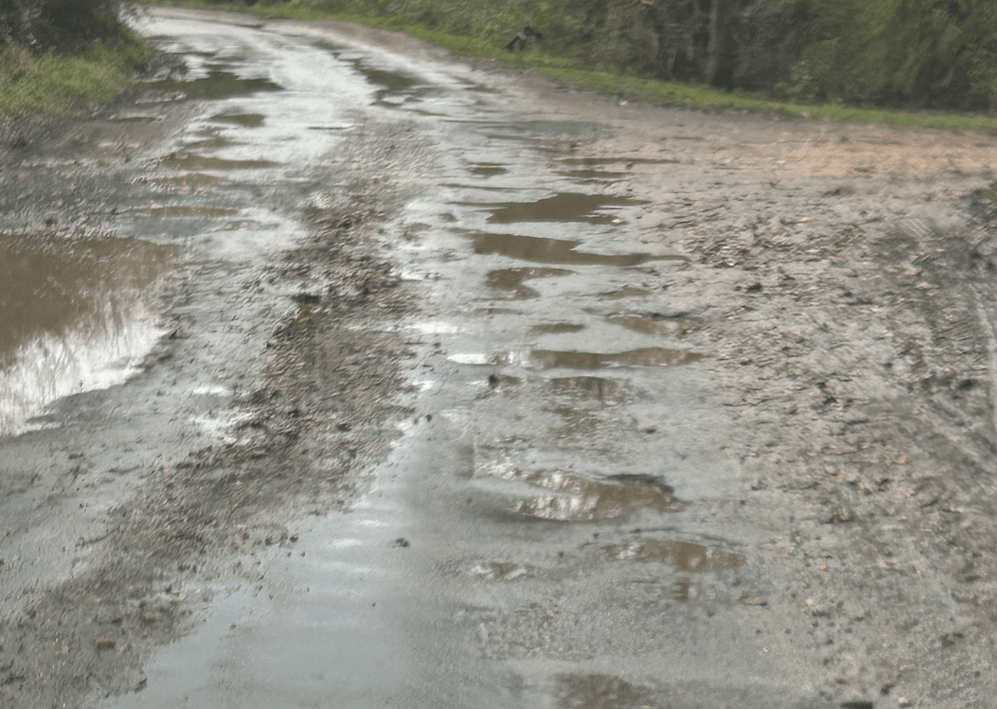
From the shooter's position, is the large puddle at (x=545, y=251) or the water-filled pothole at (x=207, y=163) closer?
the large puddle at (x=545, y=251)

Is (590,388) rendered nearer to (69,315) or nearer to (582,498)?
(582,498)

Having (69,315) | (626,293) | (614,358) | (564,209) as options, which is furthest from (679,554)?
(564,209)

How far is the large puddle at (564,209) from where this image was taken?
29.6 ft

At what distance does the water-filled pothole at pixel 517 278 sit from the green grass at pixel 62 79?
25.9 ft

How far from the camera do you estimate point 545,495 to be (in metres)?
5.01

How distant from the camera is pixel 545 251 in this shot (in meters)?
8.21

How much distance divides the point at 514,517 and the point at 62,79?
40.5 ft

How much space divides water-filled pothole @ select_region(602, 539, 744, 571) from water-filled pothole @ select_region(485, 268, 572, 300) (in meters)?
2.96

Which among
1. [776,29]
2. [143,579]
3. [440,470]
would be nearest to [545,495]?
[440,470]

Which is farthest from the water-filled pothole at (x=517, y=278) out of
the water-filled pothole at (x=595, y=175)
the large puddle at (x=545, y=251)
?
the water-filled pothole at (x=595, y=175)

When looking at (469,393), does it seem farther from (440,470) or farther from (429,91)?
(429,91)

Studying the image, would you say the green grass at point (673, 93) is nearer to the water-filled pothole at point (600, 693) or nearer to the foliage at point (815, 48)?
the foliage at point (815, 48)

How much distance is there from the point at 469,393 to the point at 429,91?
10.6 meters

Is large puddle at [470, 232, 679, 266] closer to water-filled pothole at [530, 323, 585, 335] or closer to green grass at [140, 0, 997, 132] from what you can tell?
water-filled pothole at [530, 323, 585, 335]
